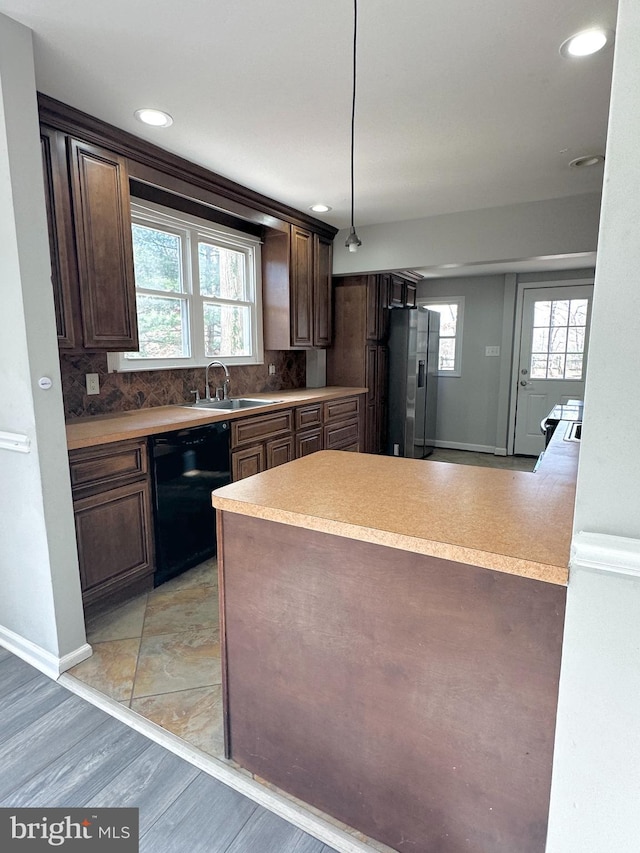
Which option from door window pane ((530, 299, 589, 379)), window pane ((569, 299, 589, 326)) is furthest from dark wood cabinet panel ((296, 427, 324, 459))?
window pane ((569, 299, 589, 326))

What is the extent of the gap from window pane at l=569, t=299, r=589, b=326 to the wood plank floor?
216 inches

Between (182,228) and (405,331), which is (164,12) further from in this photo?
(405,331)

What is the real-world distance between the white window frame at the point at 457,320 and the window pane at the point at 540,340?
86 centimetres

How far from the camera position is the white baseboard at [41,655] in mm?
1906

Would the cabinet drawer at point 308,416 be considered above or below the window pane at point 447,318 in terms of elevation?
below

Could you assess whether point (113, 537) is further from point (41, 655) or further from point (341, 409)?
point (341, 409)

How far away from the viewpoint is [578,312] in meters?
5.30

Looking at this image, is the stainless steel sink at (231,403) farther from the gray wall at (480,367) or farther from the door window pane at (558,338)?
the door window pane at (558,338)

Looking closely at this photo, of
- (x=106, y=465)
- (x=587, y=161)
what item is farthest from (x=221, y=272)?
(x=587, y=161)

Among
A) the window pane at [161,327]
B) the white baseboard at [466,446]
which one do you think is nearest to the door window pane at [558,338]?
the white baseboard at [466,446]

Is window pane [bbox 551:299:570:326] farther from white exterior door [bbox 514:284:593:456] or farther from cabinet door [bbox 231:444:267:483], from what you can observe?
cabinet door [bbox 231:444:267:483]

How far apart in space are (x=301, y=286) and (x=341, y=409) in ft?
3.67

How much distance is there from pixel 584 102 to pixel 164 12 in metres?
1.77

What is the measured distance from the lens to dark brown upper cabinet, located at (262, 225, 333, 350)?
12.6ft
